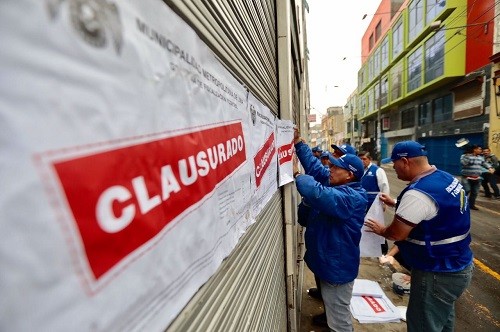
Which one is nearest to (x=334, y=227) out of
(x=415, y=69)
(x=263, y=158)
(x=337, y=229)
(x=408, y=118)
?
(x=337, y=229)

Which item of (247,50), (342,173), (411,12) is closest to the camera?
(247,50)

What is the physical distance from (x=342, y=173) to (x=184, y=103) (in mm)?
2262

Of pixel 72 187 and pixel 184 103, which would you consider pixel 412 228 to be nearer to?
pixel 184 103

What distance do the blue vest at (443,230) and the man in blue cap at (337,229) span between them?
500mm

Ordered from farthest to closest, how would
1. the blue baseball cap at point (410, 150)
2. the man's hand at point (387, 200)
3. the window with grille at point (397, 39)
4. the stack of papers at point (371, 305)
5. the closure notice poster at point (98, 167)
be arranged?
the window with grille at point (397, 39), the stack of papers at point (371, 305), the man's hand at point (387, 200), the blue baseball cap at point (410, 150), the closure notice poster at point (98, 167)

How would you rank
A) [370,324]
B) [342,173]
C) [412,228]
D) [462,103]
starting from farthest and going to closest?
1. [462,103]
2. [370,324]
3. [342,173]
4. [412,228]

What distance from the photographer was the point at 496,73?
13.1 metres

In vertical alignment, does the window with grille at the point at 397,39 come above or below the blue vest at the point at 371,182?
above

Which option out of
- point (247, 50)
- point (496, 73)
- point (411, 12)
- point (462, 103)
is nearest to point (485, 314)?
point (247, 50)

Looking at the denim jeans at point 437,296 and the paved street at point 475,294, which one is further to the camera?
the paved street at point 475,294

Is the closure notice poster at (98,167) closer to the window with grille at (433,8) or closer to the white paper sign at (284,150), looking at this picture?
the white paper sign at (284,150)

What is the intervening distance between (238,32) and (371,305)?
3.80m

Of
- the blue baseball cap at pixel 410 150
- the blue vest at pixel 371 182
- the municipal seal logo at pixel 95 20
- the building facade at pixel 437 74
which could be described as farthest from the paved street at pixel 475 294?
the building facade at pixel 437 74

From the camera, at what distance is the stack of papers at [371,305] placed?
350 centimetres
